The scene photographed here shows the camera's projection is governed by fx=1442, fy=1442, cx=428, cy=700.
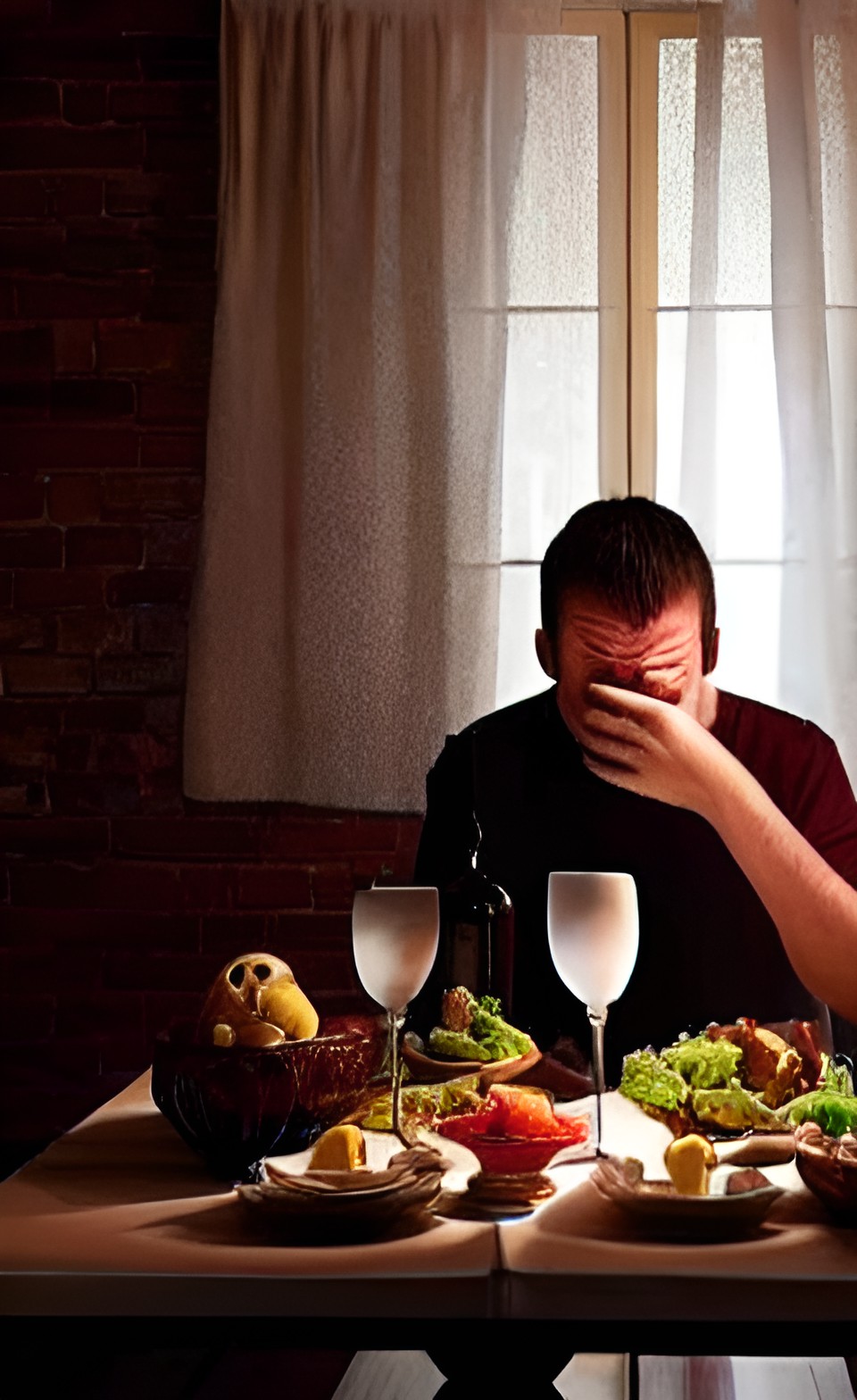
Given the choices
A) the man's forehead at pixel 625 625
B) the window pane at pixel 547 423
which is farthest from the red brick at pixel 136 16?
the man's forehead at pixel 625 625

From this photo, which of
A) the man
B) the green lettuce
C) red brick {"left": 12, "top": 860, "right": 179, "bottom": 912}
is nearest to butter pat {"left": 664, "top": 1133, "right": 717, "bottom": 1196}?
the green lettuce

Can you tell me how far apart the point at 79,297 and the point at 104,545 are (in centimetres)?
42

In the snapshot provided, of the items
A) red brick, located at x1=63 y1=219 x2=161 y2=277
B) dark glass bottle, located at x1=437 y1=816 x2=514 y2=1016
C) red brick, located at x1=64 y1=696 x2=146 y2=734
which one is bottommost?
dark glass bottle, located at x1=437 y1=816 x2=514 y2=1016

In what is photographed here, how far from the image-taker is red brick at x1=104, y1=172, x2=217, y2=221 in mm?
2443

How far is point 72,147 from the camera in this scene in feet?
8.04

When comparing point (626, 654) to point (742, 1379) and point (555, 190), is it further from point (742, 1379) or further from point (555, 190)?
point (742, 1379)

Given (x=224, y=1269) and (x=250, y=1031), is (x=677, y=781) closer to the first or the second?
(x=250, y=1031)

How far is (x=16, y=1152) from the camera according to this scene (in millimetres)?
2449

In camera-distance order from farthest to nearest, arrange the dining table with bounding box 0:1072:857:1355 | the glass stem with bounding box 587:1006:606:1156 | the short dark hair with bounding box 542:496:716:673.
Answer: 1. the short dark hair with bounding box 542:496:716:673
2. the glass stem with bounding box 587:1006:606:1156
3. the dining table with bounding box 0:1072:857:1355

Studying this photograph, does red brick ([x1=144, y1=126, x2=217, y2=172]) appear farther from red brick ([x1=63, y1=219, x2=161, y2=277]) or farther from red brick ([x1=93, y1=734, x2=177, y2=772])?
red brick ([x1=93, y1=734, x2=177, y2=772])

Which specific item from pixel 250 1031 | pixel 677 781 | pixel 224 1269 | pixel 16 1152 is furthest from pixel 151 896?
pixel 224 1269

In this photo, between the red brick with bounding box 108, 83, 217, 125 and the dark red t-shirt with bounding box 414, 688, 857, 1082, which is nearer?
the dark red t-shirt with bounding box 414, 688, 857, 1082

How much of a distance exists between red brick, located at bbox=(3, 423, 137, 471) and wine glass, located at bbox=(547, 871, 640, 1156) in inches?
58.8

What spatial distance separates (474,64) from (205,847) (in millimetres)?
1381
